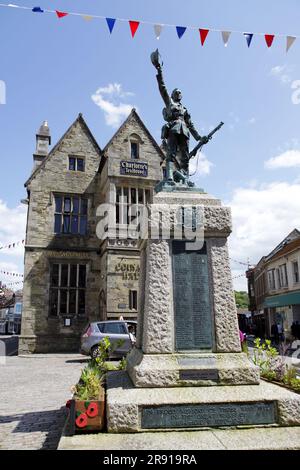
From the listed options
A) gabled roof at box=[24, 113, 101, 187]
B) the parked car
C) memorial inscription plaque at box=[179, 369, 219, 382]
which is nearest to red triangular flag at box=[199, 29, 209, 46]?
memorial inscription plaque at box=[179, 369, 219, 382]

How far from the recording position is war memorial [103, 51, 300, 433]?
13.0 ft

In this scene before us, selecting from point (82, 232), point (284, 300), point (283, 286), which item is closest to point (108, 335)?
point (82, 232)

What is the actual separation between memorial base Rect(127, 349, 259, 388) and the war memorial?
0.04 feet

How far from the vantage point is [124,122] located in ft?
68.2

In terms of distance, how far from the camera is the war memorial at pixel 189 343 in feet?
13.0

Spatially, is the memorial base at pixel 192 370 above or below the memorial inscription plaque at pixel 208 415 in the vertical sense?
above

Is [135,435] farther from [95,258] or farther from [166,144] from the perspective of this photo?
[95,258]

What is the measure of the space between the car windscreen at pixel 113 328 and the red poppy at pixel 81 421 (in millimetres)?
9635

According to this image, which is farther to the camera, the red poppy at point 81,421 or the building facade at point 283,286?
the building facade at point 283,286

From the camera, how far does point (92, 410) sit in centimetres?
389

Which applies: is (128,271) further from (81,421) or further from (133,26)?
(81,421)

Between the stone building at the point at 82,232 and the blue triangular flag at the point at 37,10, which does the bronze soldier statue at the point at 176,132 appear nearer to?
the blue triangular flag at the point at 37,10

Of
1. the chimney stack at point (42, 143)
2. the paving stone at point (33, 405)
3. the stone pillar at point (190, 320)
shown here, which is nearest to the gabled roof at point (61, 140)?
the chimney stack at point (42, 143)

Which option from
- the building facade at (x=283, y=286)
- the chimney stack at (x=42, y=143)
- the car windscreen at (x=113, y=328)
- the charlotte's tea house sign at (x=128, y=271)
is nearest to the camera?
the car windscreen at (x=113, y=328)
